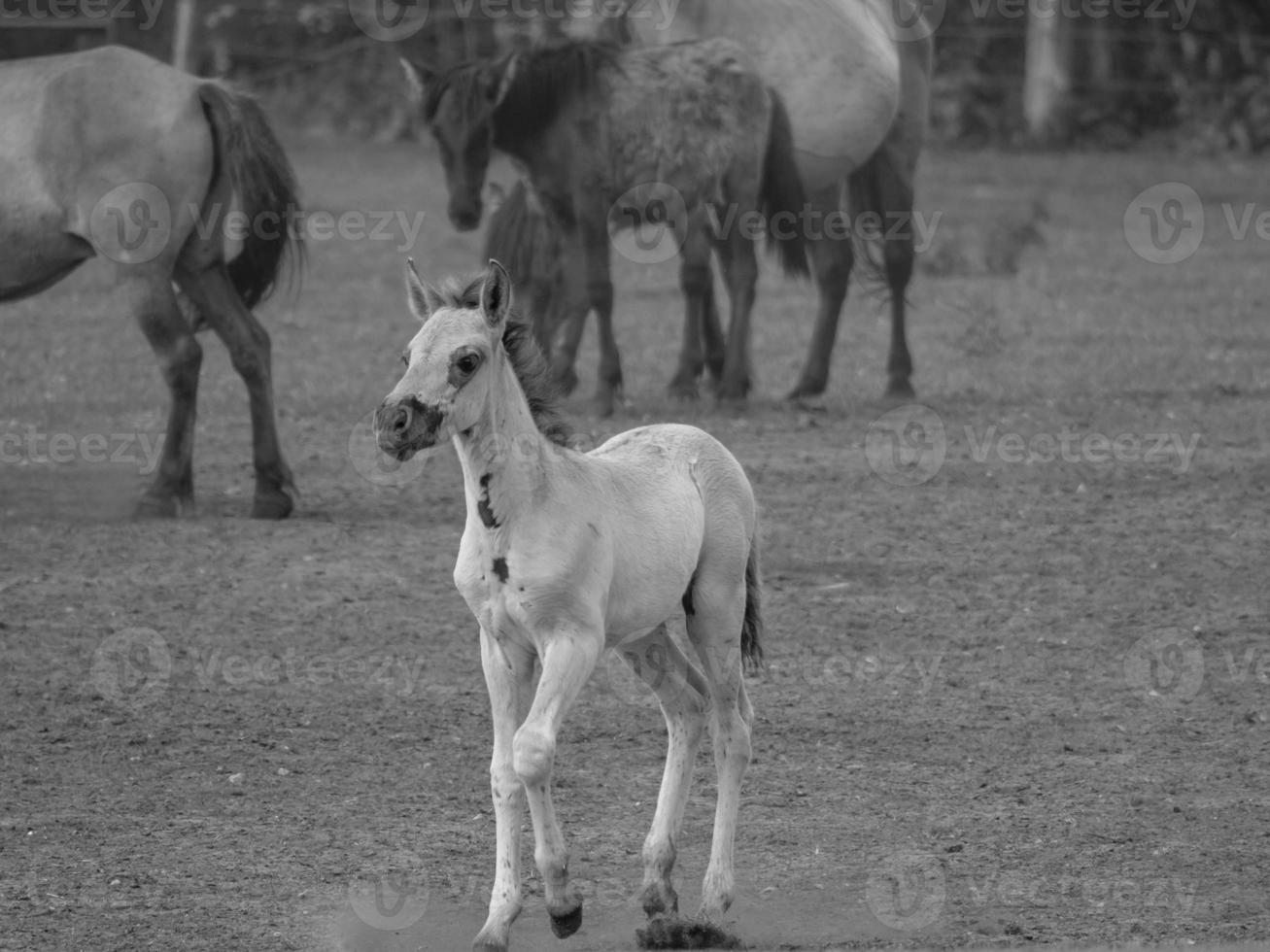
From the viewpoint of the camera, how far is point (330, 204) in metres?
22.0

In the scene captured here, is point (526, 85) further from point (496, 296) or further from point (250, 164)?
point (496, 296)

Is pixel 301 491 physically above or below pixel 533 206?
below

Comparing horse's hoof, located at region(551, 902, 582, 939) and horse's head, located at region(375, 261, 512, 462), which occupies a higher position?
horse's head, located at region(375, 261, 512, 462)

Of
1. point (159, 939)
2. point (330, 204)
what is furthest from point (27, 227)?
point (330, 204)

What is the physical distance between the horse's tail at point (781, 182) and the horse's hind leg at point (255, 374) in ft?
12.6

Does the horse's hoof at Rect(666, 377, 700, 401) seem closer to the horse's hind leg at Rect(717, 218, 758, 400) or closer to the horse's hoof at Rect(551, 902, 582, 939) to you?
the horse's hind leg at Rect(717, 218, 758, 400)

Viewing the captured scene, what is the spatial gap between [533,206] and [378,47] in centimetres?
1961

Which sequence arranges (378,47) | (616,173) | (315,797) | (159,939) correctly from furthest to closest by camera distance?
1. (378,47)
2. (616,173)
3. (315,797)
4. (159,939)

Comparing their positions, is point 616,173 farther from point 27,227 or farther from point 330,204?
point 330,204

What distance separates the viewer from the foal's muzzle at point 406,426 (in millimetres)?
4766
